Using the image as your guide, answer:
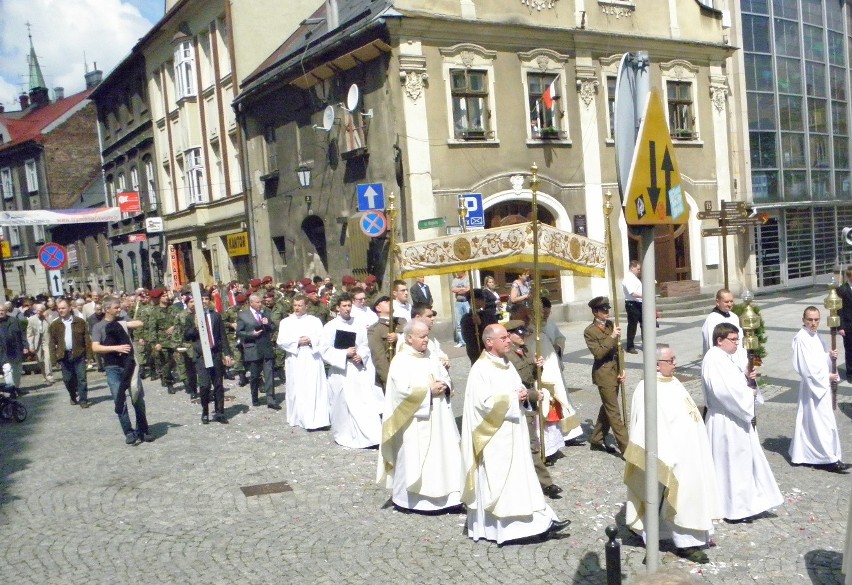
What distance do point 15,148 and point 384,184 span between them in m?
37.8

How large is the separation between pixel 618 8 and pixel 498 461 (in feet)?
64.2

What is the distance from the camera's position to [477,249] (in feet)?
28.3

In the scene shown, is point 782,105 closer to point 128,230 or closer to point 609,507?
point 609,507

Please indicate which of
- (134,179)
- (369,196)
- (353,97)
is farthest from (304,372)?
(134,179)

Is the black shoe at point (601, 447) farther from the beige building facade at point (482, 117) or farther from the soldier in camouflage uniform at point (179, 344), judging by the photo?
the beige building facade at point (482, 117)

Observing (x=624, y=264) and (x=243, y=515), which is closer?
(x=243, y=515)

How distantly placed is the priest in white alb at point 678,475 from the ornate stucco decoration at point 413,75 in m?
14.7

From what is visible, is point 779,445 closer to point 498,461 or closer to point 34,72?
point 498,461

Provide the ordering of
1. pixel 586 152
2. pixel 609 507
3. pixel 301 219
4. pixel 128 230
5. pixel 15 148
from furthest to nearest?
pixel 15 148 < pixel 128 230 < pixel 301 219 < pixel 586 152 < pixel 609 507

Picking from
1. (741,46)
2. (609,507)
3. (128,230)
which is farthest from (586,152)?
(128,230)

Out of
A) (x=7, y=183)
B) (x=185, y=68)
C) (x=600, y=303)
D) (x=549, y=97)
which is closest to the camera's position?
(x=600, y=303)

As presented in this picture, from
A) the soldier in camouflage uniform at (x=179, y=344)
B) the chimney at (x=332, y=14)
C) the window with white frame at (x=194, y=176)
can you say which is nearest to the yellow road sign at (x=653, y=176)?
the soldier in camouflage uniform at (x=179, y=344)

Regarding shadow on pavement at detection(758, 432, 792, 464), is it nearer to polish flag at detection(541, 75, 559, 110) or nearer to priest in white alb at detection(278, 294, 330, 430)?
priest in white alb at detection(278, 294, 330, 430)

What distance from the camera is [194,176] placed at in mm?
33125
